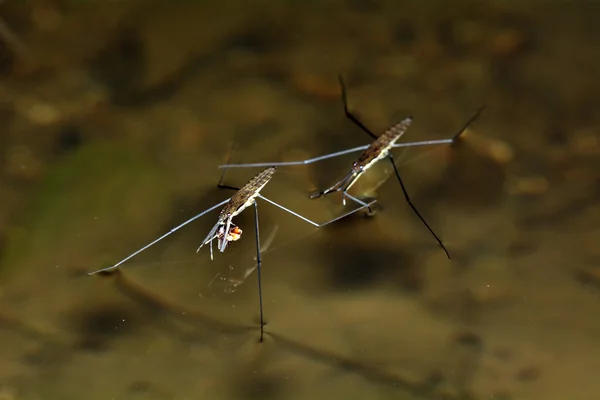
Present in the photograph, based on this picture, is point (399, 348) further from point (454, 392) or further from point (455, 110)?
point (455, 110)

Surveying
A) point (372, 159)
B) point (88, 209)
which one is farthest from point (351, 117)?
point (88, 209)

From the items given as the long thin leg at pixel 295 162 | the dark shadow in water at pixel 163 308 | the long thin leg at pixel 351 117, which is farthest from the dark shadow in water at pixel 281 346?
the long thin leg at pixel 351 117

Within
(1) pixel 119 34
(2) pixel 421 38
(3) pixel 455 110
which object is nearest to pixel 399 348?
(3) pixel 455 110

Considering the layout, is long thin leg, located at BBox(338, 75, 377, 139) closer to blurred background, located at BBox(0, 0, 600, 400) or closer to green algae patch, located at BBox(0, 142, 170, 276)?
blurred background, located at BBox(0, 0, 600, 400)

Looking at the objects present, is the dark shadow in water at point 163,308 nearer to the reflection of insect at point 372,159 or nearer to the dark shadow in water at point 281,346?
the dark shadow in water at point 281,346

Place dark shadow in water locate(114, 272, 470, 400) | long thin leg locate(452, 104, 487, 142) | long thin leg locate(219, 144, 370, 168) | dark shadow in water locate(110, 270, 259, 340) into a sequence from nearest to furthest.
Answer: dark shadow in water locate(114, 272, 470, 400), dark shadow in water locate(110, 270, 259, 340), long thin leg locate(219, 144, 370, 168), long thin leg locate(452, 104, 487, 142)

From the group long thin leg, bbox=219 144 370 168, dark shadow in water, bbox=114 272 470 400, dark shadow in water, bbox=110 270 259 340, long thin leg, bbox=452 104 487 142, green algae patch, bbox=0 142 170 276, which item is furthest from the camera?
long thin leg, bbox=452 104 487 142

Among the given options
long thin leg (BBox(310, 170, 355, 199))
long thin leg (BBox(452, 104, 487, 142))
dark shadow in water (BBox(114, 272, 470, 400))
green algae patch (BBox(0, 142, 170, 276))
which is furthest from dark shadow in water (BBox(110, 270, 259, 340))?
long thin leg (BBox(452, 104, 487, 142))

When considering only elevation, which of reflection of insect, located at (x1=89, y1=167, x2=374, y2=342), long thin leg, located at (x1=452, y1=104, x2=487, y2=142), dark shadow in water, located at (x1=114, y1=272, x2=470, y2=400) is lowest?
dark shadow in water, located at (x1=114, y1=272, x2=470, y2=400)
